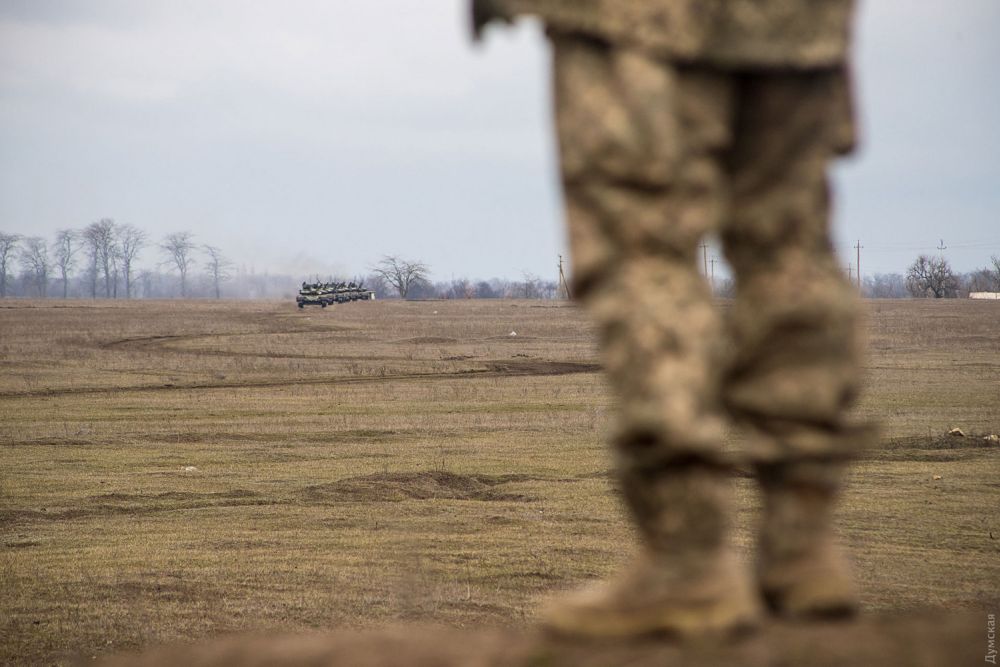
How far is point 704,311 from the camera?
3.24 meters

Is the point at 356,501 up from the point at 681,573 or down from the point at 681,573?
down

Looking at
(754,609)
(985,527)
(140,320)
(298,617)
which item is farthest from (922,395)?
(140,320)

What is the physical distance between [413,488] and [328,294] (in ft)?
232

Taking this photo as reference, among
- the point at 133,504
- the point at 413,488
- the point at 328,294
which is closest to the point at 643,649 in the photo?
the point at 413,488

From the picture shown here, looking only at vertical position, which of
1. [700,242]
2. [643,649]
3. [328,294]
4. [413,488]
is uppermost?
[328,294]

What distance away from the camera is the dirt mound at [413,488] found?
14.8 m

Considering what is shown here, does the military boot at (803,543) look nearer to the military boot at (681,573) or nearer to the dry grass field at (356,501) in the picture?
the military boot at (681,573)

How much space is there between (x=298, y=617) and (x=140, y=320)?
55.5 m

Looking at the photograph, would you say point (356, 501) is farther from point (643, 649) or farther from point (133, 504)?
point (643, 649)

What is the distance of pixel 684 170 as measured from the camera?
3.26m

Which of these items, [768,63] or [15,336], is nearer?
[768,63]

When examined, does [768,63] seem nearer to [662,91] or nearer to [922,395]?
[662,91]

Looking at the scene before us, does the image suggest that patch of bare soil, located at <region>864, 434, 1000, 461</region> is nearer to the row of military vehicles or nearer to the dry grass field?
the dry grass field

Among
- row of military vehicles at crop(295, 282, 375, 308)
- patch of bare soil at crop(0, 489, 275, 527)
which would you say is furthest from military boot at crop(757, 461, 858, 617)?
row of military vehicles at crop(295, 282, 375, 308)
